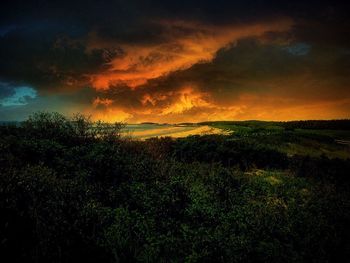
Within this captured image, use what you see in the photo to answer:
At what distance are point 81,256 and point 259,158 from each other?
684 inches

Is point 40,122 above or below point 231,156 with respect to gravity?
above

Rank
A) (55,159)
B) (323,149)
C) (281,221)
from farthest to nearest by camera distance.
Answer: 1. (323,149)
2. (55,159)
3. (281,221)

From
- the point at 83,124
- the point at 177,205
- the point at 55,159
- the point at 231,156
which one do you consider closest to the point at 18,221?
the point at 177,205

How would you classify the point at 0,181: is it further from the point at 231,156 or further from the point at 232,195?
the point at 231,156

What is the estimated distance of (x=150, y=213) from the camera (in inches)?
371

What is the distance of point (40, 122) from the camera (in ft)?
62.5

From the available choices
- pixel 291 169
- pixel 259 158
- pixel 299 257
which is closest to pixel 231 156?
pixel 259 158

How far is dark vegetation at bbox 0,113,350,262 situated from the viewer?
7.02 m

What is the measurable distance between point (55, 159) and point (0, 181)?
476 centimetres

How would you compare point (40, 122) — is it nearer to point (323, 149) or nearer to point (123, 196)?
point (123, 196)

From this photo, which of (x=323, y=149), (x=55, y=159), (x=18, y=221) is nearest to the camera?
(x=18, y=221)

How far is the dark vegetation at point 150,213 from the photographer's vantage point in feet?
23.0

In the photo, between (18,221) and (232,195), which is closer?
(18,221)

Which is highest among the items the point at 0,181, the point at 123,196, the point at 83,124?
the point at 83,124
